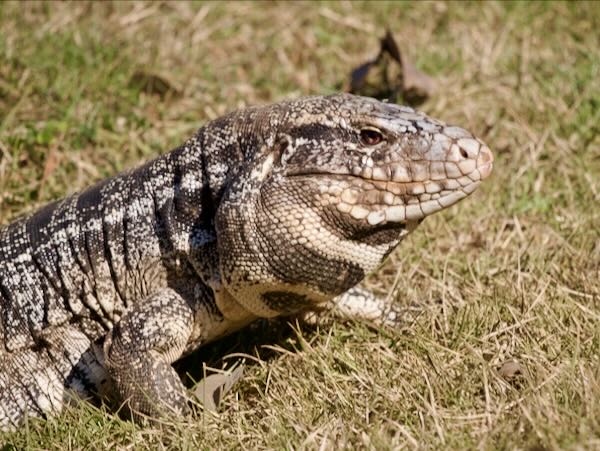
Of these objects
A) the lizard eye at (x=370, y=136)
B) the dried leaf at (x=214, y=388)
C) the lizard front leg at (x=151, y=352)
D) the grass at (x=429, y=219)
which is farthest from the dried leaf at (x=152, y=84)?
the lizard eye at (x=370, y=136)

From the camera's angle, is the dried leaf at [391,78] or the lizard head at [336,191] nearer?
the lizard head at [336,191]

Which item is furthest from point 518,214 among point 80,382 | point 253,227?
point 80,382

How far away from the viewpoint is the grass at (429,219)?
5.25 meters

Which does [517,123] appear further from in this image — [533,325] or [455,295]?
[533,325]

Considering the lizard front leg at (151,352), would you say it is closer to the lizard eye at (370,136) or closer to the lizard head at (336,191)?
the lizard head at (336,191)

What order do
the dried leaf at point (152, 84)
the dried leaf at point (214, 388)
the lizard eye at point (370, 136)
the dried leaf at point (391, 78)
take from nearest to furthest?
1. the lizard eye at point (370, 136)
2. the dried leaf at point (214, 388)
3. the dried leaf at point (391, 78)
4. the dried leaf at point (152, 84)

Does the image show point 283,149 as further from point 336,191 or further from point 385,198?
point 385,198

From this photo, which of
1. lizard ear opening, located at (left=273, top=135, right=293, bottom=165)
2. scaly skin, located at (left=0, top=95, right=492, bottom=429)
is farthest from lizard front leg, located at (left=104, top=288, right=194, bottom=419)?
lizard ear opening, located at (left=273, top=135, right=293, bottom=165)

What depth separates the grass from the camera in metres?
5.25

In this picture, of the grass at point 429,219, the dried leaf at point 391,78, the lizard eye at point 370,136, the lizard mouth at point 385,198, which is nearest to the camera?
the grass at point 429,219

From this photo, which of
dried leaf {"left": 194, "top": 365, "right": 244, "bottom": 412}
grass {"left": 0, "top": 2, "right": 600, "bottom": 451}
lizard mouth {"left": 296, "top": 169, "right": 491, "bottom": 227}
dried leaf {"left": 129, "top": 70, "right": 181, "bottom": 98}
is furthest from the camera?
dried leaf {"left": 129, "top": 70, "right": 181, "bottom": 98}

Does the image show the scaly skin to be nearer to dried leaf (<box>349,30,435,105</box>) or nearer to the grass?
the grass

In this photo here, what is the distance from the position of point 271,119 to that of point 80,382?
187cm

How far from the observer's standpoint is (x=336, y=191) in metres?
5.40
